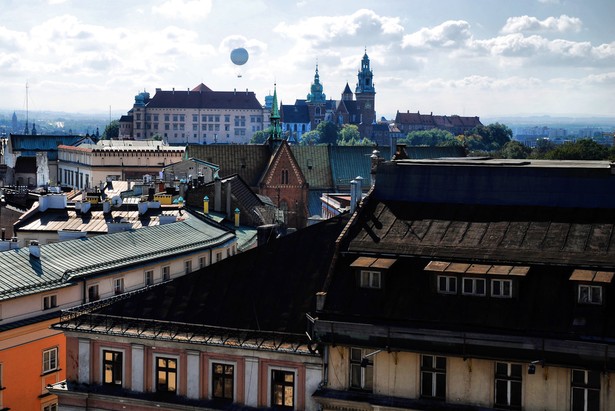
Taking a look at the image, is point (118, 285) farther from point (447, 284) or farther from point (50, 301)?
point (447, 284)

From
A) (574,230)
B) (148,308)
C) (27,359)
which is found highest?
(574,230)

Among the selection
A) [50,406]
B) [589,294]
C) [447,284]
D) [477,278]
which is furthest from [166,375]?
[589,294]

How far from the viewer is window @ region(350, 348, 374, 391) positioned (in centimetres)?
3272

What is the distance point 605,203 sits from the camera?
33.5 meters

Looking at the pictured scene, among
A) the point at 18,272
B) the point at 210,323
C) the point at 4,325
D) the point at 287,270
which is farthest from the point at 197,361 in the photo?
the point at 18,272

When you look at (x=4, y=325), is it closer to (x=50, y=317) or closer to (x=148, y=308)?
(x=50, y=317)

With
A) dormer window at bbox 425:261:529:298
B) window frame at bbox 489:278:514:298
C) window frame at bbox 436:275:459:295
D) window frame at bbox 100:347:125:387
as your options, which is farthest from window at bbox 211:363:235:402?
window frame at bbox 489:278:514:298

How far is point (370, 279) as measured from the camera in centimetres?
3291

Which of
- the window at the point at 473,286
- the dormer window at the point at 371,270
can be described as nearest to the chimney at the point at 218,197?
the dormer window at the point at 371,270

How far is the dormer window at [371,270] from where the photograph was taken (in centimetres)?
3266

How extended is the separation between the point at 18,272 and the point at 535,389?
70.6 ft

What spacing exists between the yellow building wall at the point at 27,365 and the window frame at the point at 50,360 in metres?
0.10

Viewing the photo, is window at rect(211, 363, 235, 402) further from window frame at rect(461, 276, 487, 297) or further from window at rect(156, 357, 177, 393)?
window frame at rect(461, 276, 487, 297)

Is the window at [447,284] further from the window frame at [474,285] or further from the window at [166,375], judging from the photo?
the window at [166,375]
